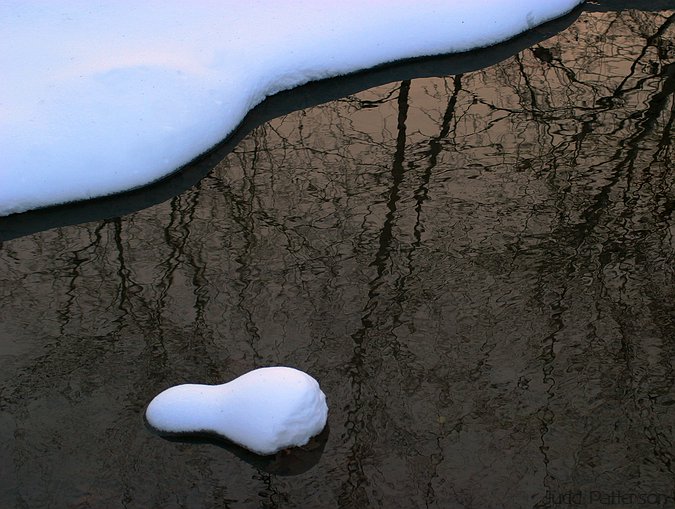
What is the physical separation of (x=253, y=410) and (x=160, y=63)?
4.06 meters

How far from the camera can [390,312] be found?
5.58 metres

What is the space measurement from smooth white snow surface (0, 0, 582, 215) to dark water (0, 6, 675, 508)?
0.39 m

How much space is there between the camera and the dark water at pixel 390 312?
446 centimetres

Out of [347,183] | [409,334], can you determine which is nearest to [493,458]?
[409,334]

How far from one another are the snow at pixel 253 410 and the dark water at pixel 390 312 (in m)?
0.12

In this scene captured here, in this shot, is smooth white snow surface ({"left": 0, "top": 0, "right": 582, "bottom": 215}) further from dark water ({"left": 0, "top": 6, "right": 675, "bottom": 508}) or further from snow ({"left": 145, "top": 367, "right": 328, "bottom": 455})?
snow ({"left": 145, "top": 367, "right": 328, "bottom": 455})

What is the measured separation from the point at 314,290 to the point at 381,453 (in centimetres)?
150

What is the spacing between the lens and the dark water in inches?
175

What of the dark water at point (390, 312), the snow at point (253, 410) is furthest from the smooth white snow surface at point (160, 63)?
the snow at point (253, 410)

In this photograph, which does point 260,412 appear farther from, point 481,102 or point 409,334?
point 481,102

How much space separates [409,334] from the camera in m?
5.36

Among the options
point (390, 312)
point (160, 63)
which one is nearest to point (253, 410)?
point (390, 312)

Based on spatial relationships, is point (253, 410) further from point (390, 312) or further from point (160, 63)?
point (160, 63)

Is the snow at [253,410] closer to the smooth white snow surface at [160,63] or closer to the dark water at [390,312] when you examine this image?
the dark water at [390,312]
